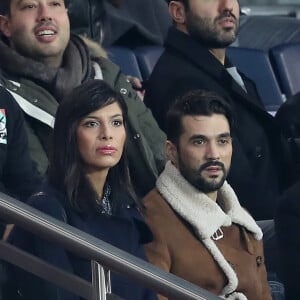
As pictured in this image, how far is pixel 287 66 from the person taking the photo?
927 cm

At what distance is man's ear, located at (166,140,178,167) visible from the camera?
6.05 m

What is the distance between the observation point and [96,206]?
5.52 m

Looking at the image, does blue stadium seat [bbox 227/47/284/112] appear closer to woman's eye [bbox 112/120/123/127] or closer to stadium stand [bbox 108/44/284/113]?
stadium stand [bbox 108/44/284/113]

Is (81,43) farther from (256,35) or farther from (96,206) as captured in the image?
(256,35)

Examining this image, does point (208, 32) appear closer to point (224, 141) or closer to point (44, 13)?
point (44, 13)

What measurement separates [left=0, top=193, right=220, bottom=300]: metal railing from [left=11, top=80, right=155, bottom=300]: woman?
629 mm

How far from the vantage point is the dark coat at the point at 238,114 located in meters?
6.84

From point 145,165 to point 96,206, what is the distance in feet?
3.35

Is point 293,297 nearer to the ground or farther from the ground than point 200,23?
nearer to the ground

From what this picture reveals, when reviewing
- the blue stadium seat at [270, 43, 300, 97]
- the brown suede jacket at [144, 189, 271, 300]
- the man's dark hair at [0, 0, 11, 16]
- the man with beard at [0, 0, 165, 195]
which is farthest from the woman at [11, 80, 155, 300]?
the blue stadium seat at [270, 43, 300, 97]

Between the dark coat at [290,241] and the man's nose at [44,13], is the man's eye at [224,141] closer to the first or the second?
the dark coat at [290,241]

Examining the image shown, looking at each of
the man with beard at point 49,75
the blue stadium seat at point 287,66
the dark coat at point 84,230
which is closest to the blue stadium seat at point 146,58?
the blue stadium seat at point 287,66

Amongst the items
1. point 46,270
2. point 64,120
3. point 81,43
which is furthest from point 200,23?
point 46,270

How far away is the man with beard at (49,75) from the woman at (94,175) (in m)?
0.48
